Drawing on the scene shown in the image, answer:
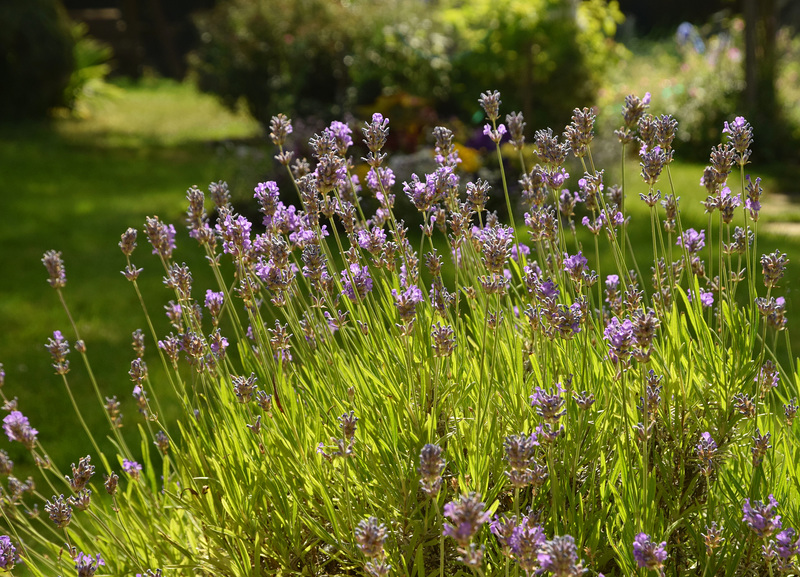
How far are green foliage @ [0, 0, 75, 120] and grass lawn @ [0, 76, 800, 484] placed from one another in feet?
1.90

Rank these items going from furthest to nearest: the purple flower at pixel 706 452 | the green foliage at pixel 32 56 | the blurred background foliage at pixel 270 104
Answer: the green foliage at pixel 32 56 → the blurred background foliage at pixel 270 104 → the purple flower at pixel 706 452

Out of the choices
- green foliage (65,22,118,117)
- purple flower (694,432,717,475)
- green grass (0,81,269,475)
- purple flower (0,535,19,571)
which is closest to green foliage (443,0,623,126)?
green grass (0,81,269,475)

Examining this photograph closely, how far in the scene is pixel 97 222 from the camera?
24.8 ft

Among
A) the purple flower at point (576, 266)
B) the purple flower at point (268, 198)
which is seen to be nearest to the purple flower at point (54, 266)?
the purple flower at point (268, 198)

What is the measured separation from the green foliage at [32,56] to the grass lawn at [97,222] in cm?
58

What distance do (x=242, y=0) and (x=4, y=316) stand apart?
7080mm

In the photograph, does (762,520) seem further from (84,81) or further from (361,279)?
(84,81)

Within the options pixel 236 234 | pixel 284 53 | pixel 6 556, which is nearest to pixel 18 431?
pixel 6 556

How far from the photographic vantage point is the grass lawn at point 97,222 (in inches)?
178

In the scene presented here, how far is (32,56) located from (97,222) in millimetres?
5939

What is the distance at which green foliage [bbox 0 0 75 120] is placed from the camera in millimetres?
12102

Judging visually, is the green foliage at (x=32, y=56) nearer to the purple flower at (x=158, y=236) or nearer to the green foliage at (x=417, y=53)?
the green foliage at (x=417, y=53)

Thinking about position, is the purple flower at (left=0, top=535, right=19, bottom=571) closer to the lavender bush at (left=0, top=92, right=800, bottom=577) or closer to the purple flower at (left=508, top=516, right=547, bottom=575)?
the lavender bush at (left=0, top=92, right=800, bottom=577)

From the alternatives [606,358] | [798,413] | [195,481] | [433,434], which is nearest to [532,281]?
[606,358]
